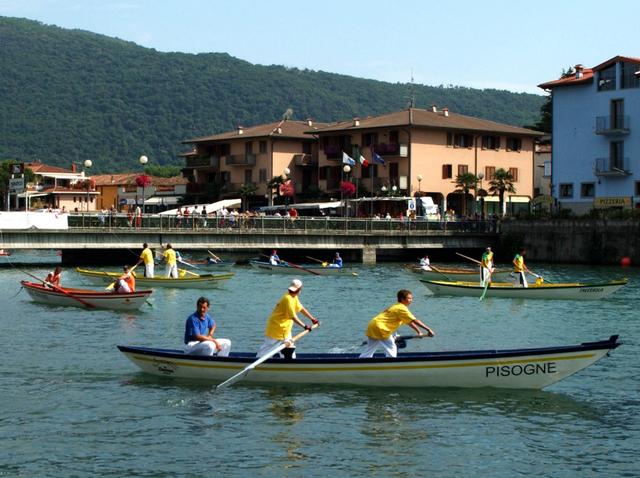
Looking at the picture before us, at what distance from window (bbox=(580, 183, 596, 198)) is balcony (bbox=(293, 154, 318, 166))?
3327 centimetres

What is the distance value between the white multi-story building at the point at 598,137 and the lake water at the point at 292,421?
4969cm

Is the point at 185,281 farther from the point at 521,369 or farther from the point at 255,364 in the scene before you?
the point at 521,369

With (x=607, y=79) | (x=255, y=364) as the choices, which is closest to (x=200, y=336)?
(x=255, y=364)

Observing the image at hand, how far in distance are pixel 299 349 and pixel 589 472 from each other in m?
13.1

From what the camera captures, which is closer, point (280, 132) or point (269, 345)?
point (269, 345)

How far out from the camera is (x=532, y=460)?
18531 mm

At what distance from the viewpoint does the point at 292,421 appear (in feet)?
69.3

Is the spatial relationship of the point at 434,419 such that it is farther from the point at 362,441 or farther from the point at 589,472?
the point at 589,472

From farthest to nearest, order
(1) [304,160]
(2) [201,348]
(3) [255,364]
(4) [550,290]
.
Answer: (1) [304,160], (4) [550,290], (2) [201,348], (3) [255,364]

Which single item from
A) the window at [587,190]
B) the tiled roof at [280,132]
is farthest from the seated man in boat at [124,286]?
the tiled roof at [280,132]

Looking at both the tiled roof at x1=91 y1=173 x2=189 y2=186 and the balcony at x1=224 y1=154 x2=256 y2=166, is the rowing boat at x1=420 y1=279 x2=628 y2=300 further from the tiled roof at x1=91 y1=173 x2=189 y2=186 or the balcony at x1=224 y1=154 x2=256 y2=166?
the tiled roof at x1=91 y1=173 x2=189 y2=186

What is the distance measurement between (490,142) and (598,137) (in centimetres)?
2204

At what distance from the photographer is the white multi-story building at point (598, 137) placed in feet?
265

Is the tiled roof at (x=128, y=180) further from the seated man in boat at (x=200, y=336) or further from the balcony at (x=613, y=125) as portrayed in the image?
the seated man in boat at (x=200, y=336)
